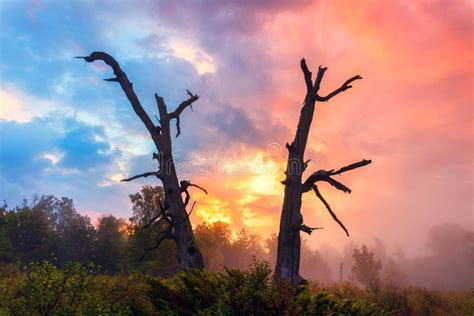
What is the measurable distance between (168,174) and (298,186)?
3649 mm

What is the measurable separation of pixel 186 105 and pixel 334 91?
470cm

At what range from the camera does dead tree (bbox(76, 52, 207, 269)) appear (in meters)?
9.88

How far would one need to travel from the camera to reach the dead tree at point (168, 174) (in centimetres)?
988

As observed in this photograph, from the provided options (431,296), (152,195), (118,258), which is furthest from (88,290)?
(118,258)

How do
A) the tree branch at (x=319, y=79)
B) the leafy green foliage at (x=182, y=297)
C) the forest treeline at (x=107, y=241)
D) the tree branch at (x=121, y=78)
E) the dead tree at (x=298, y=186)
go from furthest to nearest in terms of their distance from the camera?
the forest treeline at (x=107, y=241) < the tree branch at (x=121, y=78) < the tree branch at (x=319, y=79) < the dead tree at (x=298, y=186) < the leafy green foliage at (x=182, y=297)

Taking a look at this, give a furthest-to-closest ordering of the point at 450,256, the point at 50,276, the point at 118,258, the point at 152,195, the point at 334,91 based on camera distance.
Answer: the point at 450,256
the point at 118,258
the point at 152,195
the point at 334,91
the point at 50,276

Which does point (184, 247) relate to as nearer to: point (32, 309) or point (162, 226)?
point (32, 309)

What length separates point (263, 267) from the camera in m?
6.12

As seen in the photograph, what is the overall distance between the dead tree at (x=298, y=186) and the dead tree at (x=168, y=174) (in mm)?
2322

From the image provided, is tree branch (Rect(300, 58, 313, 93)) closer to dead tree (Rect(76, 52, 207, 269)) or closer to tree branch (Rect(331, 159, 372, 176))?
tree branch (Rect(331, 159, 372, 176))

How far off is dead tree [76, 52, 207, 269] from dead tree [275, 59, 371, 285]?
2322 mm

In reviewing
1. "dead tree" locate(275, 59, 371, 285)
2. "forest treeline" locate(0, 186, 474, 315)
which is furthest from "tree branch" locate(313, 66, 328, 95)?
"forest treeline" locate(0, 186, 474, 315)

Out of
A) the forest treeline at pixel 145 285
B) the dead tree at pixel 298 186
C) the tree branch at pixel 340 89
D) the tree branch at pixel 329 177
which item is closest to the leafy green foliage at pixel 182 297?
the forest treeline at pixel 145 285

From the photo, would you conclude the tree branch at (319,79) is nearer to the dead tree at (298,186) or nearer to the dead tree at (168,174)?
the dead tree at (298,186)
